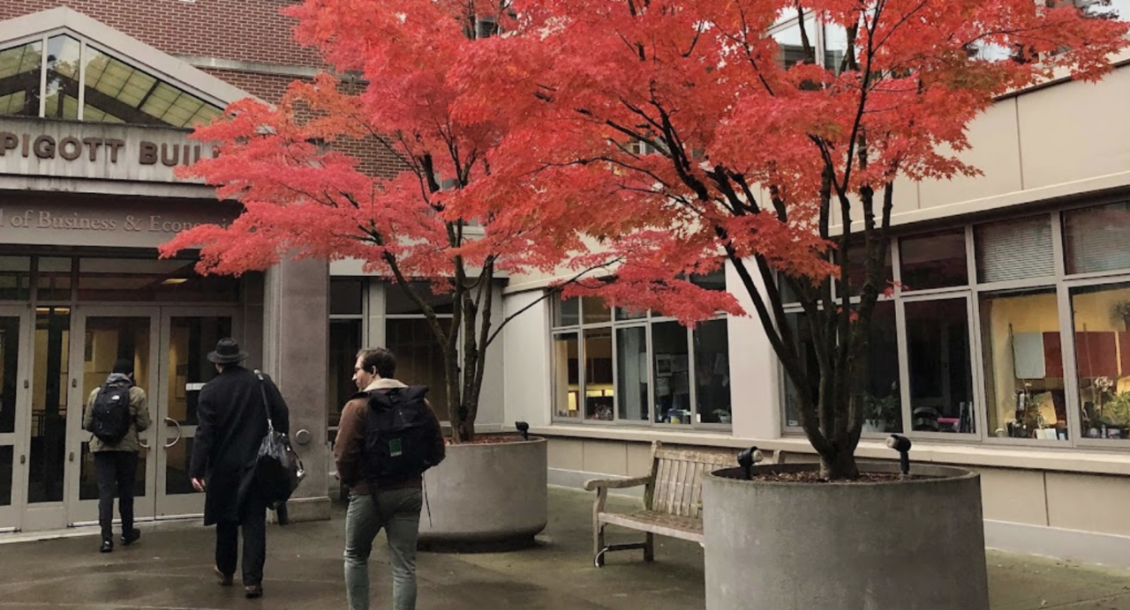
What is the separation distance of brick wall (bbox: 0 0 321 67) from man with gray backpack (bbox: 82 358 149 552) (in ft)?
24.2

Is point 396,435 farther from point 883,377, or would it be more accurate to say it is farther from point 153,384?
→ point 153,384

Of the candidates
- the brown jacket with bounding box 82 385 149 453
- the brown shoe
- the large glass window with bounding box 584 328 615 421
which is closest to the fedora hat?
the brown shoe

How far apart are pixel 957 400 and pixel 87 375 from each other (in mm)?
9619

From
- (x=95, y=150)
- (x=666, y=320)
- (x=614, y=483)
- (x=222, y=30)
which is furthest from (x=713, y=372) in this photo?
(x=222, y=30)

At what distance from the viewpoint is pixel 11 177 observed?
32.4 ft

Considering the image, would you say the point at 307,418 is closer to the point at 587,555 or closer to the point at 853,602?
the point at 587,555

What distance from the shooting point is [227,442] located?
22.7 feet

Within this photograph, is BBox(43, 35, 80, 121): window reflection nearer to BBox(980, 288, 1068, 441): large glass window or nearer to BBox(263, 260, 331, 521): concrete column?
BBox(263, 260, 331, 521): concrete column

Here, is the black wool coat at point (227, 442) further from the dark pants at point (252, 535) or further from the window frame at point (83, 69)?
the window frame at point (83, 69)

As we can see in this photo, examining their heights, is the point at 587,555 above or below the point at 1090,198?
below

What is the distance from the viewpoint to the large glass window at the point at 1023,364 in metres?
8.57

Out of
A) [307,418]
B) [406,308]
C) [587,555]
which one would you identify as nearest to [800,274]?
[587,555]

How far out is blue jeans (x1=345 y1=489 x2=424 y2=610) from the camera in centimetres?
515

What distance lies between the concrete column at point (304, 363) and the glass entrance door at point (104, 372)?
146 cm
